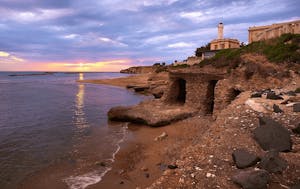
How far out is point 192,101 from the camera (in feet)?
69.7

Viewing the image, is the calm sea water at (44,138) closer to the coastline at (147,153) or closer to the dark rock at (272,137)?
the coastline at (147,153)

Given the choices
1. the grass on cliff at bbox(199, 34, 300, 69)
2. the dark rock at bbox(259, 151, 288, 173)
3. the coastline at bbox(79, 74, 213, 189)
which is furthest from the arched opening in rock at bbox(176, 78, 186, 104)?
the dark rock at bbox(259, 151, 288, 173)

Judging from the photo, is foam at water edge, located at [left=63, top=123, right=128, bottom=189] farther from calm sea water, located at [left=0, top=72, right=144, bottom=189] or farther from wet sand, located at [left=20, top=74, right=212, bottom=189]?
wet sand, located at [left=20, top=74, right=212, bottom=189]

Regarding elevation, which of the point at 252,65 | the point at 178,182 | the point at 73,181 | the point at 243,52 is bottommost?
the point at 73,181

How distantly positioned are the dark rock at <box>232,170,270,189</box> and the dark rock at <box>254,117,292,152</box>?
174 cm

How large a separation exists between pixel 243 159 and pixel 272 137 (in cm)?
167

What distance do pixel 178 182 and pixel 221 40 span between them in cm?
4897

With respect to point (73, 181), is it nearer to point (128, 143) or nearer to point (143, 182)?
point (143, 182)

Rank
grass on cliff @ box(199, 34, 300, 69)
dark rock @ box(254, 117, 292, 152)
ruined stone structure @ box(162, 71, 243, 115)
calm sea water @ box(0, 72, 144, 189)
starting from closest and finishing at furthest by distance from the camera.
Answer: dark rock @ box(254, 117, 292, 152), calm sea water @ box(0, 72, 144, 189), ruined stone structure @ box(162, 71, 243, 115), grass on cliff @ box(199, 34, 300, 69)

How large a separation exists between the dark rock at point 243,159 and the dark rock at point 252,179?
1.91ft

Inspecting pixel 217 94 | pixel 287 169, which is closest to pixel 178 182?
pixel 287 169

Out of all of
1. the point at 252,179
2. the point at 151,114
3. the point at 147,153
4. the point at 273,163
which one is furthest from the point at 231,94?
the point at 252,179

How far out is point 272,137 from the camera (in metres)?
8.04

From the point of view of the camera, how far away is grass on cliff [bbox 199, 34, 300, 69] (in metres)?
18.7
